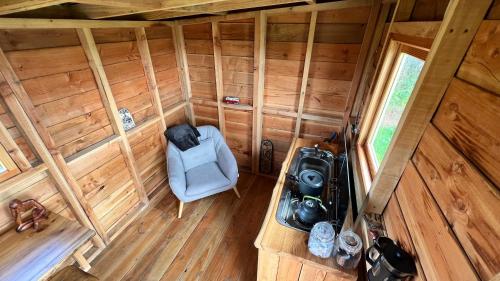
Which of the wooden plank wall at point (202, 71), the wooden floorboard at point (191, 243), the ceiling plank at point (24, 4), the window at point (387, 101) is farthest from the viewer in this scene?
the wooden plank wall at point (202, 71)

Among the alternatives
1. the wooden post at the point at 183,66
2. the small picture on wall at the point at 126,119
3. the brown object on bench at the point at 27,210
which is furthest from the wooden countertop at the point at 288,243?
the wooden post at the point at 183,66

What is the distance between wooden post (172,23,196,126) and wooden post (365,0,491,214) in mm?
2358

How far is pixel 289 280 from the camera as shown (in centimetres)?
123

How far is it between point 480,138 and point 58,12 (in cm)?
218

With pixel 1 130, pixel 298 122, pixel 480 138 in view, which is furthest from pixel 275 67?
pixel 1 130

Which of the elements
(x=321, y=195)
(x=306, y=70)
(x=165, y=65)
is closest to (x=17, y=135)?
(x=165, y=65)

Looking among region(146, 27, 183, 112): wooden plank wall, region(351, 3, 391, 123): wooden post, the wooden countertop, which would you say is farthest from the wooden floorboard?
region(351, 3, 391, 123): wooden post

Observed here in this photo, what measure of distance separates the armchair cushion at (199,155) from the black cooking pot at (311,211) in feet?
5.06

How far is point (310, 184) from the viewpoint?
4.47ft

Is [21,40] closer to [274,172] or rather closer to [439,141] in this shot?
[439,141]

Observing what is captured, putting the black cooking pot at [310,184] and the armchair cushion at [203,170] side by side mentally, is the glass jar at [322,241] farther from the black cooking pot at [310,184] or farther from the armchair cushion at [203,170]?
the armchair cushion at [203,170]

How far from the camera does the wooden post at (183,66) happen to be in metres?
2.36

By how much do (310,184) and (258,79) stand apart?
1327 millimetres

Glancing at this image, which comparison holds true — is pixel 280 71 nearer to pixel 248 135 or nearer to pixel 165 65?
pixel 248 135
